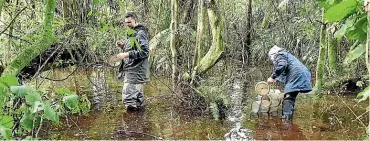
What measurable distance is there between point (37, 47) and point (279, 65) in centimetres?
402

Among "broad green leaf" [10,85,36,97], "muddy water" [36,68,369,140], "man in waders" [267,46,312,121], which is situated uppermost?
"broad green leaf" [10,85,36,97]

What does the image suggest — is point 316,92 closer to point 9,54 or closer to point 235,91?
point 235,91

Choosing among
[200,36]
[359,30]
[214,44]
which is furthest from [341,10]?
[214,44]

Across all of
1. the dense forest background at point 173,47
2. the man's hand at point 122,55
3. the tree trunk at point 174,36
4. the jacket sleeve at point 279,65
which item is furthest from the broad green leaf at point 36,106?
the tree trunk at point 174,36

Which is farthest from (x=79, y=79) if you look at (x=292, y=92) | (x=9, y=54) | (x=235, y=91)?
(x=292, y=92)

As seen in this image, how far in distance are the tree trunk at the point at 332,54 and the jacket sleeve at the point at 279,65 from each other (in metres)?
3.57

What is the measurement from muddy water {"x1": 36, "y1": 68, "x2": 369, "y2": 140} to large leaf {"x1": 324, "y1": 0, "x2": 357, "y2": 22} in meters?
3.74

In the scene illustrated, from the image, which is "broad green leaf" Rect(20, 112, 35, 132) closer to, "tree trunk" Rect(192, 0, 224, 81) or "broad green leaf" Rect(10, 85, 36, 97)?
"broad green leaf" Rect(10, 85, 36, 97)

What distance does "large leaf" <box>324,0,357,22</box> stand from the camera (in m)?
2.34

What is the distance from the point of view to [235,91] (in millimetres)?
10398

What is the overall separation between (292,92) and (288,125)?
650 mm

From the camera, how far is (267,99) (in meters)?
7.68

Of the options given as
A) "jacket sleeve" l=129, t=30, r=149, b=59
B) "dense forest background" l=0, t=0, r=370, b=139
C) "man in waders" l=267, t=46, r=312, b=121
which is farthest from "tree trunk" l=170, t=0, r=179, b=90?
"man in waders" l=267, t=46, r=312, b=121

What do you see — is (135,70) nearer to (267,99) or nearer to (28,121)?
(267,99)
